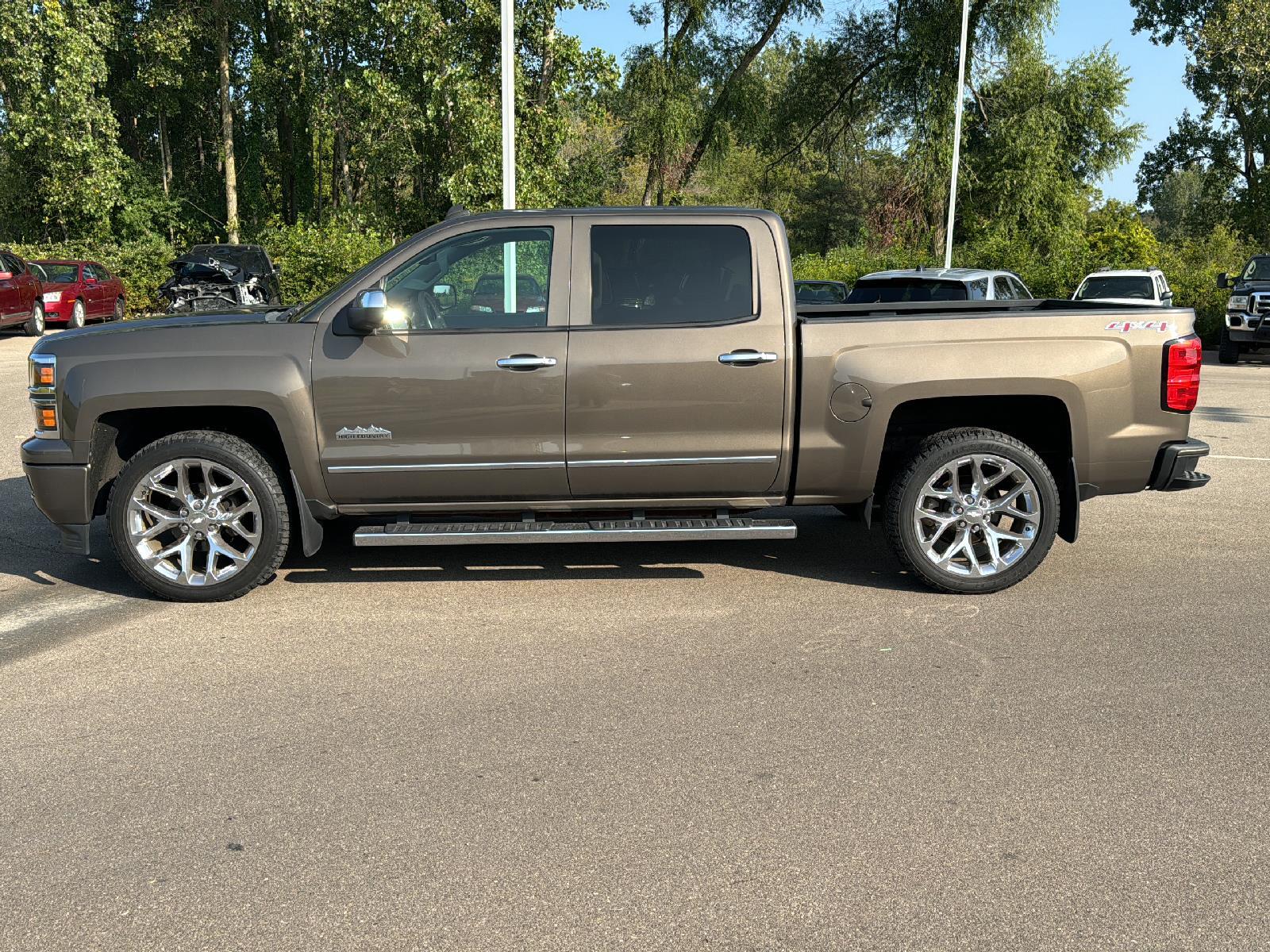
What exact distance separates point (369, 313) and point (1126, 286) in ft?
57.6

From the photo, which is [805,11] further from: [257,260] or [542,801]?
[542,801]

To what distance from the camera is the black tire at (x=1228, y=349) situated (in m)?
20.0

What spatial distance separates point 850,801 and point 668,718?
88 cm

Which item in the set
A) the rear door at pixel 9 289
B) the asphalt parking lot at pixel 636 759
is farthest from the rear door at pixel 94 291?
the asphalt parking lot at pixel 636 759

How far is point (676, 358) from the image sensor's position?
5.73 meters

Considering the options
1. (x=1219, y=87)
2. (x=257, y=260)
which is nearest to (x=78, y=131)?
(x=257, y=260)

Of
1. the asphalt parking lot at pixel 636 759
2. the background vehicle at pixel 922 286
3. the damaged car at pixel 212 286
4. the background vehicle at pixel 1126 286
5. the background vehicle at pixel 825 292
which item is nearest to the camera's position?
the asphalt parking lot at pixel 636 759

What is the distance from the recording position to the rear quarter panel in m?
5.77

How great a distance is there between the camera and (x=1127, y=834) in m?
3.45

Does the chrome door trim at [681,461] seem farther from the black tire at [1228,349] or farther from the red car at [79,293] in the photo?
the red car at [79,293]

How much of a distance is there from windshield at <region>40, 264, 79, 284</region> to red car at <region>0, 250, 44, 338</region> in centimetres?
91

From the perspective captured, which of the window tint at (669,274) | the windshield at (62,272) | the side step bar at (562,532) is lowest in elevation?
the side step bar at (562,532)

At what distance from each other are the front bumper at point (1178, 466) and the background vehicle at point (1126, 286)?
47.3ft

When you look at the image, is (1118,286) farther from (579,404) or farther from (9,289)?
(9,289)
